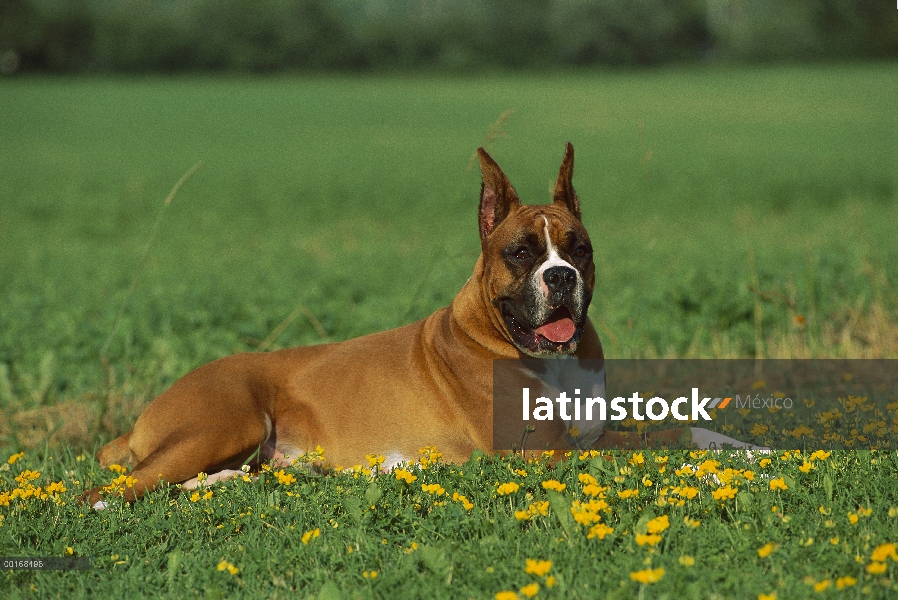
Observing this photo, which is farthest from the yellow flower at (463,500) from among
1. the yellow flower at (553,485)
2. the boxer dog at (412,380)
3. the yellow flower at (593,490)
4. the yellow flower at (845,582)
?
the yellow flower at (845,582)

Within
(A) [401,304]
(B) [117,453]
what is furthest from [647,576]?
(A) [401,304]

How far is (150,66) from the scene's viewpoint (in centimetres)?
6469

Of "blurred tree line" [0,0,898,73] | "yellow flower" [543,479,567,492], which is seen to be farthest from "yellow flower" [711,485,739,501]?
"blurred tree line" [0,0,898,73]

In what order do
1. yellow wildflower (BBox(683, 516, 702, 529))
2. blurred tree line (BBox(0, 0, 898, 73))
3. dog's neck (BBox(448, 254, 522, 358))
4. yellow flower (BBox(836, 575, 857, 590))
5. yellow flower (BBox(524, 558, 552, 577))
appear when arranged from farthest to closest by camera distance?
1. blurred tree line (BBox(0, 0, 898, 73))
2. dog's neck (BBox(448, 254, 522, 358))
3. yellow wildflower (BBox(683, 516, 702, 529))
4. yellow flower (BBox(524, 558, 552, 577))
5. yellow flower (BBox(836, 575, 857, 590))

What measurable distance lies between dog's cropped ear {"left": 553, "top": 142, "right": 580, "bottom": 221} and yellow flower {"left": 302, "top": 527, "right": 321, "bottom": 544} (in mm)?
2264

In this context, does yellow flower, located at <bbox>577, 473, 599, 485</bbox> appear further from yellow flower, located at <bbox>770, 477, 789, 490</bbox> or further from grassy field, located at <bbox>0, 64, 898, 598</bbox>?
yellow flower, located at <bbox>770, 477, 789, 490</bbox>

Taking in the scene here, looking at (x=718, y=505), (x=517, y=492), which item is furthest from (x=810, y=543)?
(x=517, y=492)

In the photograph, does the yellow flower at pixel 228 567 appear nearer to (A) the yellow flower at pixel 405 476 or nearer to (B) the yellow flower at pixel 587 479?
(A) the yellow flower at pixel 405 476

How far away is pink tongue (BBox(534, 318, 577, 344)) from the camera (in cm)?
505

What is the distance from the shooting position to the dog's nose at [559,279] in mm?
4906

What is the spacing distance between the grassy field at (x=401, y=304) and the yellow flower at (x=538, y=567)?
0.26 feet

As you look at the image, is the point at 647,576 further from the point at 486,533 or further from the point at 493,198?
the point at 493,198

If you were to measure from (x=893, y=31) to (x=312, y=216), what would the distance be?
49.4 m

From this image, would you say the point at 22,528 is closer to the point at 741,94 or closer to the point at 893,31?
the point at 741,94
